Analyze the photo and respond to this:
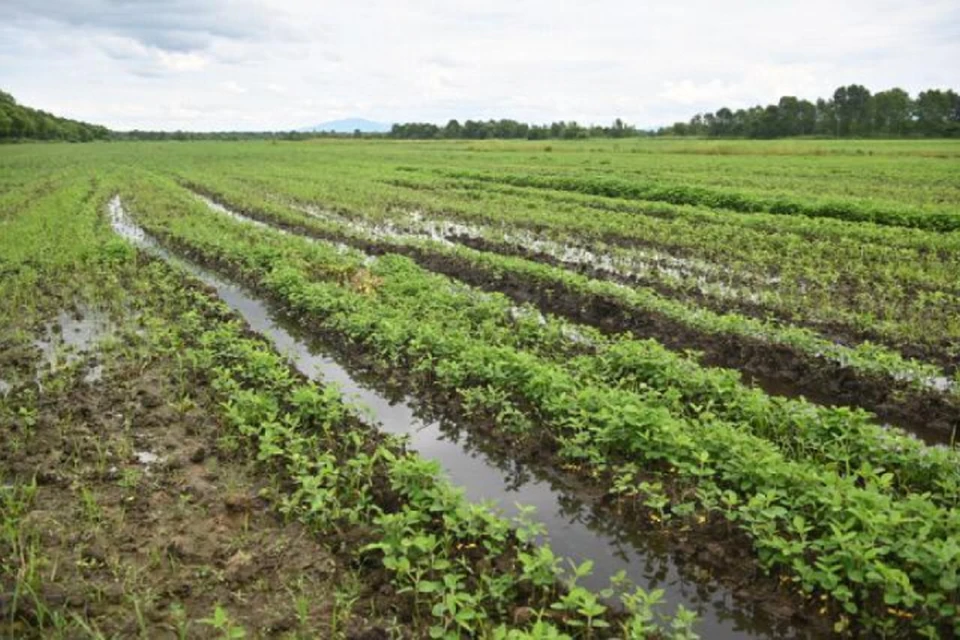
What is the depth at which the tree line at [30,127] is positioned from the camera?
89562 mm

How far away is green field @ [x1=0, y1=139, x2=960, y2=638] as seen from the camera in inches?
168

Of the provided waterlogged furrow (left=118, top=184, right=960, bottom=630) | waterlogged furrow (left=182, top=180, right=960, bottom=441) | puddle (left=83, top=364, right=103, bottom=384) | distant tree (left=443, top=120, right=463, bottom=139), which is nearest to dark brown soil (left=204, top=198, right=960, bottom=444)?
waterlogged furrow (left=182, top=180, right=960, bottom=441)

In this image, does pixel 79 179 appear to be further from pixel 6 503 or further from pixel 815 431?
pixel 815 431

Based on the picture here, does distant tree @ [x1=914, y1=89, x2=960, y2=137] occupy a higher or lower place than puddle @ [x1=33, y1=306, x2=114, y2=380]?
higher

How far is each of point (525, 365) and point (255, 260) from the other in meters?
8.60

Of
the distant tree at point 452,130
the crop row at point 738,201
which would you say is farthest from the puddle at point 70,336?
the distant tree at point 452,130

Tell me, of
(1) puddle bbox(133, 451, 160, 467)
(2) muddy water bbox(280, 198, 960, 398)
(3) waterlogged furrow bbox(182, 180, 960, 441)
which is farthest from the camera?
(2) muddy water bbox(280, 198, 960, 398)

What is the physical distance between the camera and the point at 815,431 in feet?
19.6

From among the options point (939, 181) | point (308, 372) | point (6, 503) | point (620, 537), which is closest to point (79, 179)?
point (308, 372)

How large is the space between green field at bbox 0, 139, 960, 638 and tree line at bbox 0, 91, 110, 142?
95.3m

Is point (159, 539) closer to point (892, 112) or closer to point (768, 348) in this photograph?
point (768, 348)

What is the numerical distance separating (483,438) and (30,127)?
116228mm

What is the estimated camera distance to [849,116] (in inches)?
3519

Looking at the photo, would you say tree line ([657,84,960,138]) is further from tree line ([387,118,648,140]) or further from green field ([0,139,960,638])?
green field ([0,139,960,638])
